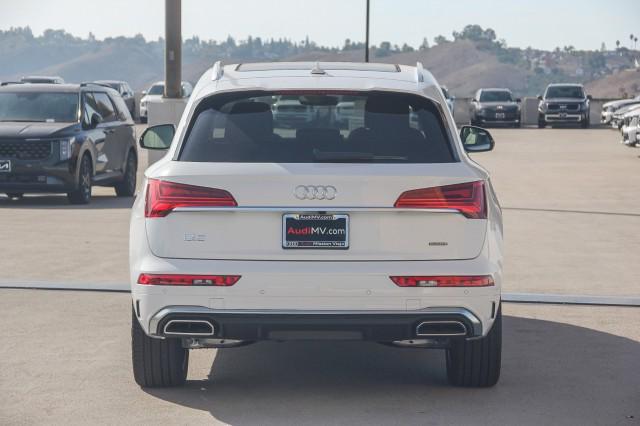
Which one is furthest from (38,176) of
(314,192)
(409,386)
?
(314,192)

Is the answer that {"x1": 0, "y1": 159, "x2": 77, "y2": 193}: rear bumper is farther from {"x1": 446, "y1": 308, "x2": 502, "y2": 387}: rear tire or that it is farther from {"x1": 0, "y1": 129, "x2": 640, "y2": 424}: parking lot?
{"x1": 446, "y1": 308, "x2": 502, "y2": 387}: rear tire

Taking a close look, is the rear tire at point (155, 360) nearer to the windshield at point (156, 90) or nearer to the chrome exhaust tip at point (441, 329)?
the chrome exhaust tip at point (441, 329)

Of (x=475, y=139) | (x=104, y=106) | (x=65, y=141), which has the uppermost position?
(x=475, y=139)

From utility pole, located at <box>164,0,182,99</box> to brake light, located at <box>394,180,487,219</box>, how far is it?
1737 cm

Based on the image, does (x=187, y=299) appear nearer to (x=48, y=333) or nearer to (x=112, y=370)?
(x=112, y=370)

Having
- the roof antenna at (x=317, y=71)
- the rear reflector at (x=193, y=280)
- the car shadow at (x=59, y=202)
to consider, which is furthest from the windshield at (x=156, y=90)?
the rear reflector at (x=193, y=280)

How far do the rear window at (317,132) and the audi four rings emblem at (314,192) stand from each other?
0.21 m

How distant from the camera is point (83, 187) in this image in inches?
750

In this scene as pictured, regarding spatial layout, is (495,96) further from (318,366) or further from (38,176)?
(318,366)

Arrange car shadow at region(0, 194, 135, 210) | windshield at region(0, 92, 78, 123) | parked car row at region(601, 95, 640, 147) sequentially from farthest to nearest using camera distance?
parked car row at region(601, 95, 640, 147) → windshield at region(0, 92, 78, 123) → car shadow at region(0, 194, 135, 210)

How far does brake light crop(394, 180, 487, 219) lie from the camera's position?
6504mm

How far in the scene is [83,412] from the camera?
21.7 feet

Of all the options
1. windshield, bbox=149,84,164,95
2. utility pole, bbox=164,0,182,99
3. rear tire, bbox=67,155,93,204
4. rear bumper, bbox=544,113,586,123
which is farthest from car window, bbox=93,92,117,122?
windshield, bbox=149,84,164,95

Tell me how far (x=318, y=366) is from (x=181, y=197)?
5.89ft
